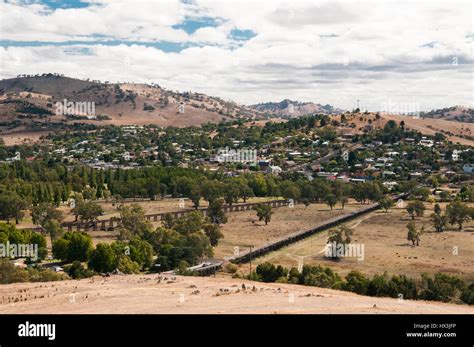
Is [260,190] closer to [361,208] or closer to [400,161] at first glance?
[361,208]

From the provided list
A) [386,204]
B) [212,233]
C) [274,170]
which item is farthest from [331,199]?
[274,170]

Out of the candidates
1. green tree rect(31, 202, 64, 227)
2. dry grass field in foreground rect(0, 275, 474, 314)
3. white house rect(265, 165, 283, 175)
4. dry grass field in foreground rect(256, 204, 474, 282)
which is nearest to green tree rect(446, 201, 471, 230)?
dry grass field in foreground rect(256, 204, 474, 282)

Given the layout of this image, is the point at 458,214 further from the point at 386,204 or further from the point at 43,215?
the point at 43,215

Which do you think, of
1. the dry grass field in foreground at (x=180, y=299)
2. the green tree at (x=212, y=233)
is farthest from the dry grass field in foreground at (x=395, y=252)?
the dry grass field in foreground at (x=180, y=299)

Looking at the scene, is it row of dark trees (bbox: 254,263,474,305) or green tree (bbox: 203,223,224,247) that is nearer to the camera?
row of dark trees (bbox: 254,263,474,305)

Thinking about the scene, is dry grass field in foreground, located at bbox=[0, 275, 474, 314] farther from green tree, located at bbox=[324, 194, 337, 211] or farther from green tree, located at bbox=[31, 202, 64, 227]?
green tree, located at bbox=[324, 194, 337, 211]
